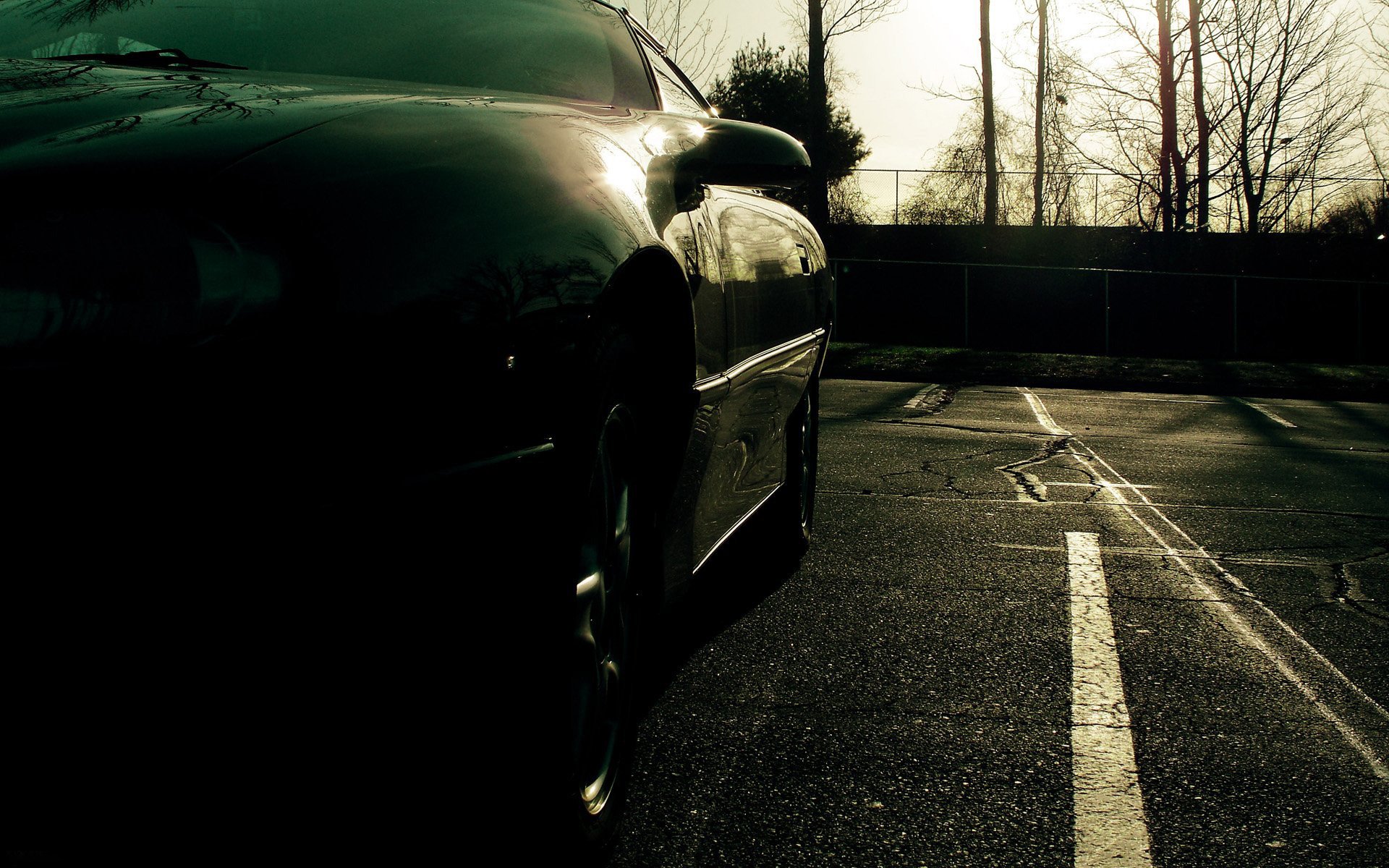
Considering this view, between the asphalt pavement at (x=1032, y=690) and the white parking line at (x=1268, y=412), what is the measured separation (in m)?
5.09

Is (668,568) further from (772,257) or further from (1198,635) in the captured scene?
(1198,635)

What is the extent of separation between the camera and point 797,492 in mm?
4805

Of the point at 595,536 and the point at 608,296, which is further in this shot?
the point at 595,536

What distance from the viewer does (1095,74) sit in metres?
33.2

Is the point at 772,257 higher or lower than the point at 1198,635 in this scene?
higher

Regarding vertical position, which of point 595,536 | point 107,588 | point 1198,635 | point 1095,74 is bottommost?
point 1198,635

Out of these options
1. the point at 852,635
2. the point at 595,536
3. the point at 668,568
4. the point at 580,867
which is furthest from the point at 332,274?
the point at 852,635

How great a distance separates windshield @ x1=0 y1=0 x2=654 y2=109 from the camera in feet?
9.50

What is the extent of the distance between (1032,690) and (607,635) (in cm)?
152

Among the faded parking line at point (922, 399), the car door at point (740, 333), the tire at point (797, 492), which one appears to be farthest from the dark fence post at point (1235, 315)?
the car door at point (740, 333)

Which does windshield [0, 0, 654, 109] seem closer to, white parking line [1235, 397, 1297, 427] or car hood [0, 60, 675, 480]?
car hood [0, 60, 675, 480]

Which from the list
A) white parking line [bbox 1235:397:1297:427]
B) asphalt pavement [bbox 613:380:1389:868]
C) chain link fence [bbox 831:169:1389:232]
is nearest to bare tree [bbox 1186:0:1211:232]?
chain link fence [bbox 831:169:1389:232]

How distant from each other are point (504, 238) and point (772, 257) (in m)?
2.10

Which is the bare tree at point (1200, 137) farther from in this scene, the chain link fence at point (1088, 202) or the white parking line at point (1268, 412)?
the white parking line at point (1268, 412)
